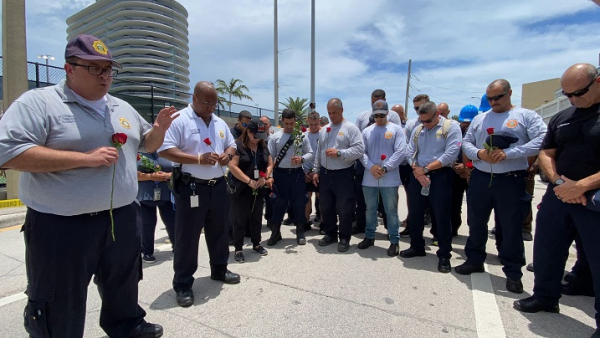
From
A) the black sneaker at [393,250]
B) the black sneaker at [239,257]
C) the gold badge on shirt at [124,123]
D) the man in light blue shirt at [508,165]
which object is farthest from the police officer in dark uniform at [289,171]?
the gold badge on shirt at [124,123]

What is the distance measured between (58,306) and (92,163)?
91cm

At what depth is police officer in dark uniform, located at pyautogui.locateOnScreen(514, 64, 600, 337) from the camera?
2475 mm

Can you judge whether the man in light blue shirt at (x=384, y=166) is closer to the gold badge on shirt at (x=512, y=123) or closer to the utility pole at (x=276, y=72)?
the gold badge on shirt at (x=512, y=123)

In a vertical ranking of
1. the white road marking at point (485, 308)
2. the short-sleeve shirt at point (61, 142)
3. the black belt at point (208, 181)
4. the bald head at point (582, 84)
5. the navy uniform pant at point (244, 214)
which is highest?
the bald head at point (582, 84)

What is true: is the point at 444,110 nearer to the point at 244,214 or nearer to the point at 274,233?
the point at 274,233

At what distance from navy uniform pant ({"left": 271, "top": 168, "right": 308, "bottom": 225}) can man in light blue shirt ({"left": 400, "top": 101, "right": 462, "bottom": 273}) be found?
1707 mm

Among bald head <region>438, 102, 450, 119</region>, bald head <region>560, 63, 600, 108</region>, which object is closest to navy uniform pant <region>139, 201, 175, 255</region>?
bald head <region>560, 63, 600, 108</region>

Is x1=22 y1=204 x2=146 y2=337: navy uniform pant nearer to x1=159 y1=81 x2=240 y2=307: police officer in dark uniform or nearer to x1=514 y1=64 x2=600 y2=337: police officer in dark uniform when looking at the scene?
x1=159 y1=81 x2=240 y2=307: police officer in dark uniform

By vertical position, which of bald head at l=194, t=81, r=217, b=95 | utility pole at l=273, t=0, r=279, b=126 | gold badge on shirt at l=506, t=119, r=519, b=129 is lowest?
gold badge on shirt at l=506, t=119, r=519, b=129

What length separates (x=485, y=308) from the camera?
2943 millimetres

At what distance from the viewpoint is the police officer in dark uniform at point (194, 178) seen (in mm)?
3074

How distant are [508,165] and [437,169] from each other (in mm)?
804

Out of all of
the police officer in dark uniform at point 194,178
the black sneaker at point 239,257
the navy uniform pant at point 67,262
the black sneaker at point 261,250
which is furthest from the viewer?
the black sneaker at point 261,250

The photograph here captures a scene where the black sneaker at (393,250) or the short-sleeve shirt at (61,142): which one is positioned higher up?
the short-sleeve shirt at (61,142)
